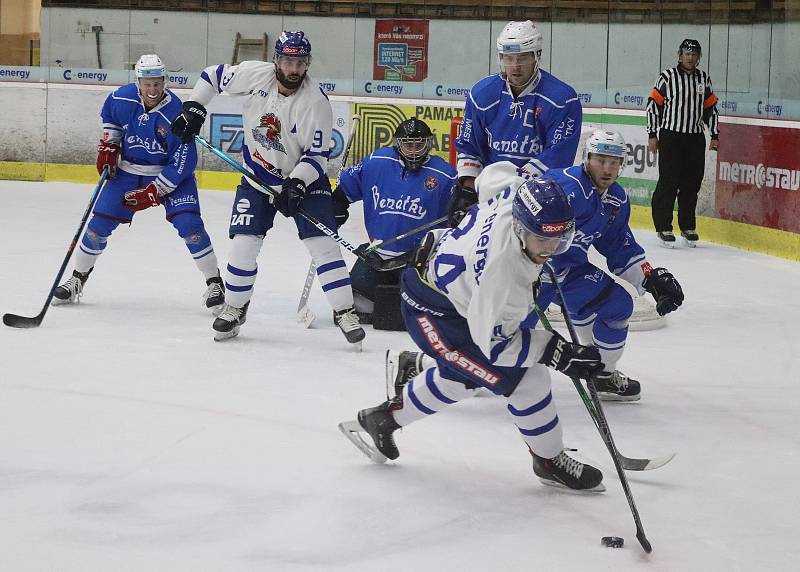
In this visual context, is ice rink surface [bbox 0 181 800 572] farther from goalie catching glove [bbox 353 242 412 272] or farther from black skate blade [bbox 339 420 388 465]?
goalie catching glove [bbox 353 242 412 272]

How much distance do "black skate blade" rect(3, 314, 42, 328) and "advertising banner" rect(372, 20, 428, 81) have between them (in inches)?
226

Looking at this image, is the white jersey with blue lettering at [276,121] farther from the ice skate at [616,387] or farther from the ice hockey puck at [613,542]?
the ice hockey puck at [613,542]

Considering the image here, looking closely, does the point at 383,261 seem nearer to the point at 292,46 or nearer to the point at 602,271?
the point at 292,46

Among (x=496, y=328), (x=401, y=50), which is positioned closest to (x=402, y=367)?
(x=496, y=328)

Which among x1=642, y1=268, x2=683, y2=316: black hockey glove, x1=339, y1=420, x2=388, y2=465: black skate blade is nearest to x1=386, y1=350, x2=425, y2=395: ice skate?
x1=339, y1=420, x2=388, y2=465: black skate blade

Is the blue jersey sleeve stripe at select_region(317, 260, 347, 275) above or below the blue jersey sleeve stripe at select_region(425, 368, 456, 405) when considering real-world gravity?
above

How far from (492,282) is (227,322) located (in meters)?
2.07

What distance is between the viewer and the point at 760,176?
23.1ft

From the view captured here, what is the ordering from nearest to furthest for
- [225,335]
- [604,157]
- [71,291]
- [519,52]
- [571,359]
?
[571,359]
[604,157]
[519,52]
[225,335]
[71,291]

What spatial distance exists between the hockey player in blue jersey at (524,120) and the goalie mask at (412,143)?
2.39ft

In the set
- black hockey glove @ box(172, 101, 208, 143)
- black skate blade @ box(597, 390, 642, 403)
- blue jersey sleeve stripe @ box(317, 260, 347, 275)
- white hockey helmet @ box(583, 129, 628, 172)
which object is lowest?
black skate blade @ box(597, 390, 642, 403)

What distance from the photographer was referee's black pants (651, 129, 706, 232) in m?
7.29

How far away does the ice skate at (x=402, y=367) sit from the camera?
11.1ft

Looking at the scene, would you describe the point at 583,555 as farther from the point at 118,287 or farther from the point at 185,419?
the point at 118,287
